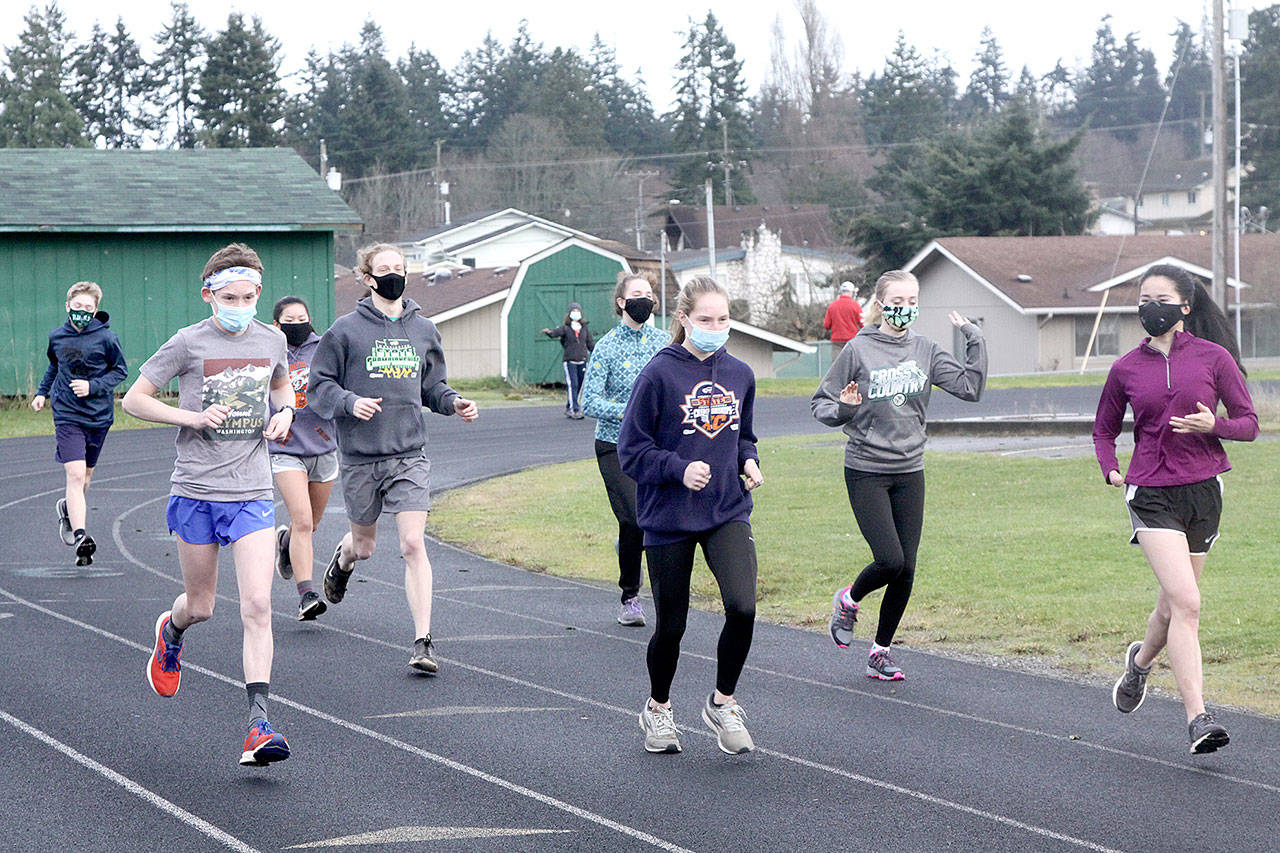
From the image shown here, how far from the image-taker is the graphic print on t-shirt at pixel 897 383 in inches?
302

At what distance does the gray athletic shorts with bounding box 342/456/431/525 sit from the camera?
8.01 m

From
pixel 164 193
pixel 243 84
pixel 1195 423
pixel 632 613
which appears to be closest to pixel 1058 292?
pixel 164 193

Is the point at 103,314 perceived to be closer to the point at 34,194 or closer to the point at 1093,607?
the point at 1093,607

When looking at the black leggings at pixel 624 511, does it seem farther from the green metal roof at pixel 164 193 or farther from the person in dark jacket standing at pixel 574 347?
the green metal roof at pixel 164 193

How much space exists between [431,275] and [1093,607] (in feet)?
153

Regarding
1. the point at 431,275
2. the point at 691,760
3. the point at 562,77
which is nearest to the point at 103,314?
the point at 691,760

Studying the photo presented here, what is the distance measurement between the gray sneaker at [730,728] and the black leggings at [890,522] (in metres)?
1.64

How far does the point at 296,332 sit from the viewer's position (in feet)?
30.6

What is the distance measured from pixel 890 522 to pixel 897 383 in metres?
0.68

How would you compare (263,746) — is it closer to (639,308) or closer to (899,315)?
(899,315)

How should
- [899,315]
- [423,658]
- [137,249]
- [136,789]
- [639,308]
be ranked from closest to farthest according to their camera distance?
→ [136,789], [899,315], [423,658], [639,308], [137,249]

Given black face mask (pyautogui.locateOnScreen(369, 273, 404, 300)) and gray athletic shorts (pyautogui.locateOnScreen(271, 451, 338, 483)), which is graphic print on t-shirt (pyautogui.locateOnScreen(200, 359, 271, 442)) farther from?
gray athletic shorts (pyautogui.locateOnScreen(271, 451, 338, 483))

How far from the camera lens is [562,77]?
3937 inches

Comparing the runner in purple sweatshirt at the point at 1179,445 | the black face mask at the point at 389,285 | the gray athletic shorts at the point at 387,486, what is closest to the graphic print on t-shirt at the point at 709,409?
the runner in purple sweatshirt at the point at 1179,445
